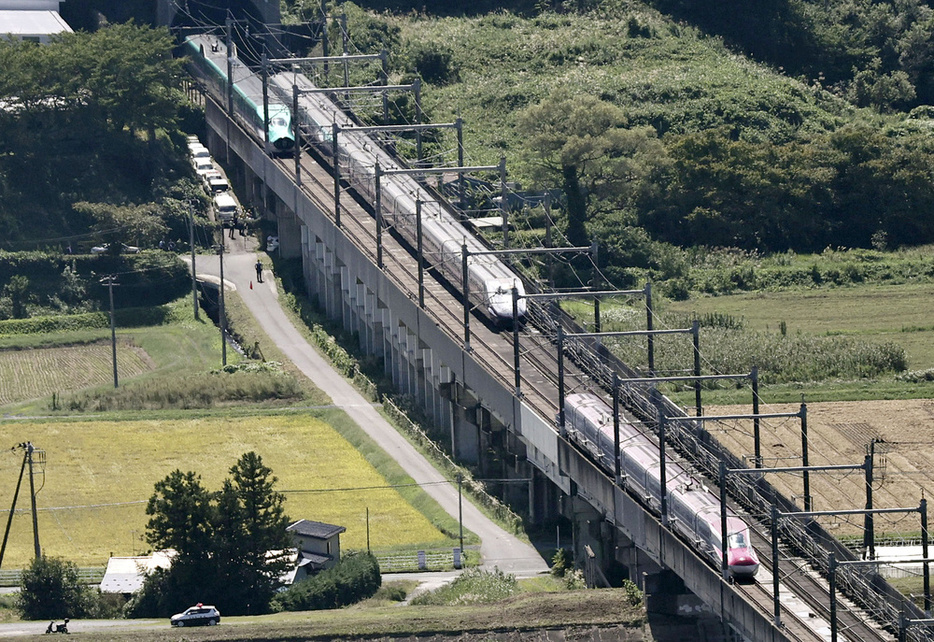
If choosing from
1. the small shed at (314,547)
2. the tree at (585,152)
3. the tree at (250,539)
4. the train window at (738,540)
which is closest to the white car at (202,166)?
the tree at (585,152)

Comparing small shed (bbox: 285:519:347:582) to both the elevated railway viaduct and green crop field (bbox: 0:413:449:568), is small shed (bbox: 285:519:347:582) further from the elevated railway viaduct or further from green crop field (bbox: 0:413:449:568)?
the elevated railway viaduct

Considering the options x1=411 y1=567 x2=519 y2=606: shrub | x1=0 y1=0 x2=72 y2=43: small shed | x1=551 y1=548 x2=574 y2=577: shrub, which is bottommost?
x1=551 y1=548 x2=574 y2=577: shrub

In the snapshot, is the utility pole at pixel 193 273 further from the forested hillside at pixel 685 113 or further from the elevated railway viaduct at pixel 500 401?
the forested hillside at pixel 685 113

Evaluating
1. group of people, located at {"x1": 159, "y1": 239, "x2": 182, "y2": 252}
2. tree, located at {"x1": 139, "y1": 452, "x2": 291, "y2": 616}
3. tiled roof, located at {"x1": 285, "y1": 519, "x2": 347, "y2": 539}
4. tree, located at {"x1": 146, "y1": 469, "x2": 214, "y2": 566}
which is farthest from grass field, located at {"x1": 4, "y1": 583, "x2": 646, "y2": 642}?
group of people, located at {"x1": 159, "y1": 239, "x2": 182, "y2": 252}

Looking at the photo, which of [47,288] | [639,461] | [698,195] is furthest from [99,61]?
[639,461]

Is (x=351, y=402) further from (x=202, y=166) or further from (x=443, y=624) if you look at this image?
(x=202, y=166)

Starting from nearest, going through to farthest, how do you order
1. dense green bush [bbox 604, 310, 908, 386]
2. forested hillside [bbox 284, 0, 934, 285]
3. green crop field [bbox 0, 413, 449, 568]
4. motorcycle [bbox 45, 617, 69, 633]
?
motorcycle [bbox 45, 617, 69, 633]
green crop field [bbox 0, 413, 449, 568]
dense green bush [bbox 604, 310, 908, 386]
forested hillside [bbox 284, 0, 934, 285]

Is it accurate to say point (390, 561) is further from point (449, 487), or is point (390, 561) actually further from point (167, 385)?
point (167, 385)

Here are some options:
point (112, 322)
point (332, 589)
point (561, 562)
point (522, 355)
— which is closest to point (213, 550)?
point (332, 589)
